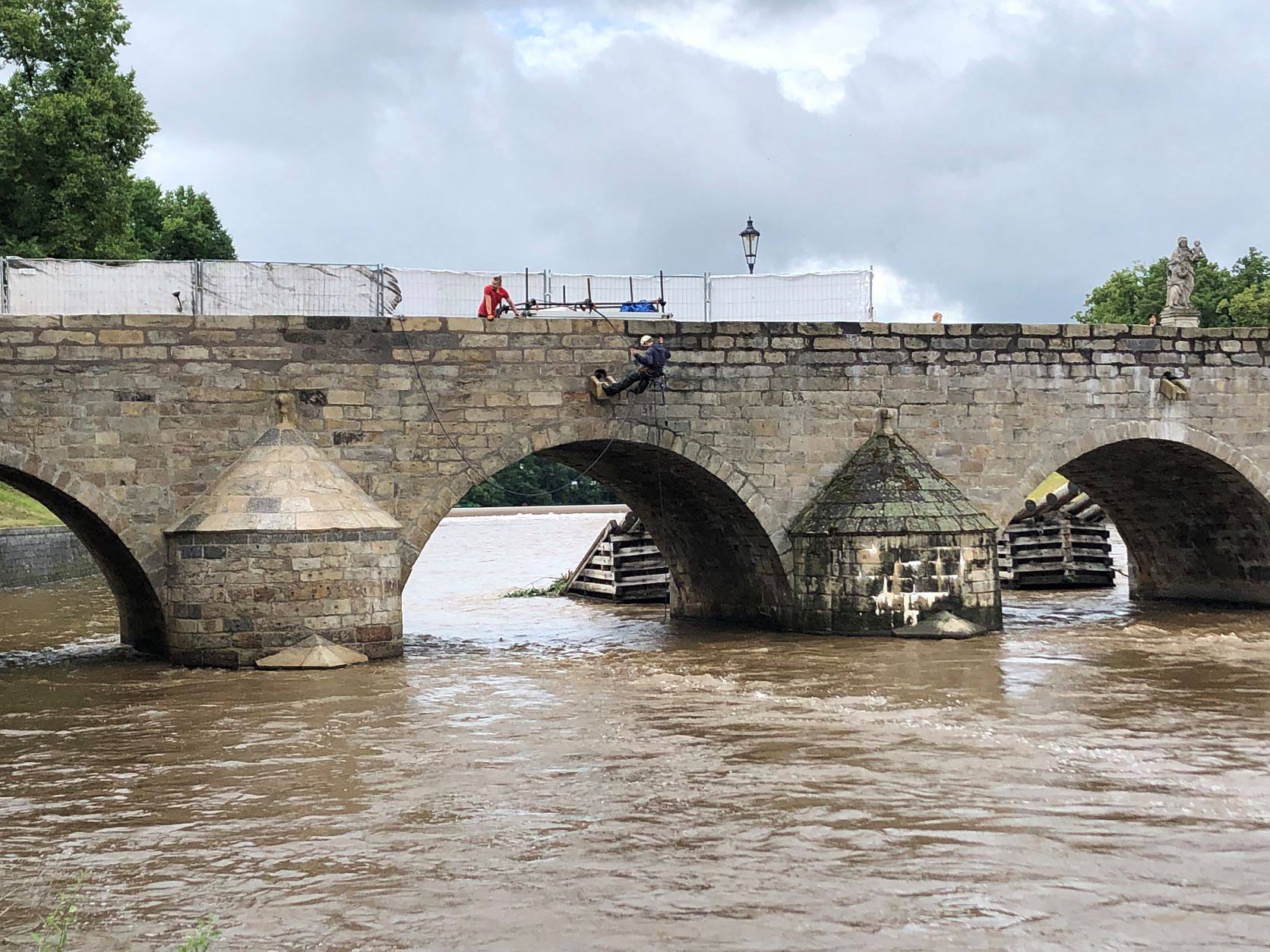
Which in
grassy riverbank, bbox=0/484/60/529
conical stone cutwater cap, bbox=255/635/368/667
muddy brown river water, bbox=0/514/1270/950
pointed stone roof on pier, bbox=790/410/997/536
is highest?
grassy riverbank, bbox=0/484/60/529

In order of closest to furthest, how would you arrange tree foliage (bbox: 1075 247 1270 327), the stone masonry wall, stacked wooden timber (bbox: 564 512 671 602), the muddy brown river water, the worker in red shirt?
1. the muddy brown river water
2. the stone masonry wall
3. the worker in red shirt
4. stacked wooden timber (bbox: 564 512 671 602)
5. tree foliage (bbox: 1075 247 1270 327)

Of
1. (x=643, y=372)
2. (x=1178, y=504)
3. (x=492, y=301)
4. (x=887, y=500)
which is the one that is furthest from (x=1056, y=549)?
(x=492, y=301)

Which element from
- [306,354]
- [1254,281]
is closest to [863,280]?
[306,354]

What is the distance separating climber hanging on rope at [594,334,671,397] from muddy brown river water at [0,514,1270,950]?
10.8 ft

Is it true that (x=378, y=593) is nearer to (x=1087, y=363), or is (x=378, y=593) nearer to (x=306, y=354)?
(x=306, y=354)

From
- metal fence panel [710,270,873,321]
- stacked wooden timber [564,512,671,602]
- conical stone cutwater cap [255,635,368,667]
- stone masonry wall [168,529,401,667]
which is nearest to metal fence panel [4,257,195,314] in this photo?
stone masonry wall [168,529,401,667]

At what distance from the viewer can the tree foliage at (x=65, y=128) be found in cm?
3253

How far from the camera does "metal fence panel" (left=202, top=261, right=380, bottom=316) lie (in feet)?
57.2

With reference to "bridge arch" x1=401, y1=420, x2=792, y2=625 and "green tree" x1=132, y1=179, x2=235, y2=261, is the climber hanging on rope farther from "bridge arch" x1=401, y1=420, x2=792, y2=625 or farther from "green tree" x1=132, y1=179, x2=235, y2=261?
"green tree" x1=132, y1=179, x2=235, y2=261

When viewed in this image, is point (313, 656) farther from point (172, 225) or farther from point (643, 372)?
point (172, 225)

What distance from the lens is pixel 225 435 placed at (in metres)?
16.9

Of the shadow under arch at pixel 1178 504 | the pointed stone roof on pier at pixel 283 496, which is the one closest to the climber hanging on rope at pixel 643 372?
the pointed stone roof on pier at pixel 283 496

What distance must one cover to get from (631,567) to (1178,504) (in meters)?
9.08

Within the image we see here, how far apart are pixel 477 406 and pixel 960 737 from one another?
27.0 feet
